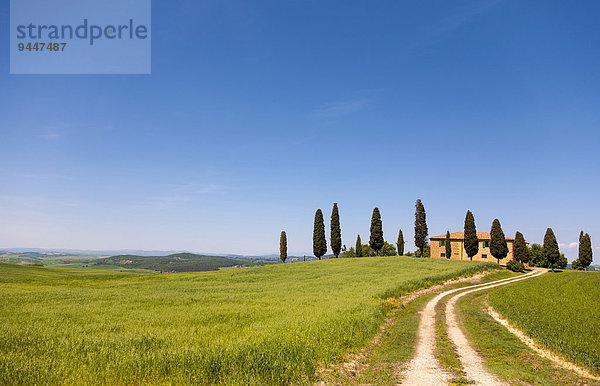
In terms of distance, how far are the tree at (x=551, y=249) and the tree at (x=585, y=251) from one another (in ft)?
22.3

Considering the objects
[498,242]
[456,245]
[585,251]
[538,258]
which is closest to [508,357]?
[498,242]

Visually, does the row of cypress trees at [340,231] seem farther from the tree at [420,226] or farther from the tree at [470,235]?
the tree at [470,235]

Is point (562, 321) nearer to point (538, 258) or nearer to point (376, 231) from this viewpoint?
point (376, 231)

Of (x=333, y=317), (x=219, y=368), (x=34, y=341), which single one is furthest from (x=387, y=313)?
(x=34, y=341)

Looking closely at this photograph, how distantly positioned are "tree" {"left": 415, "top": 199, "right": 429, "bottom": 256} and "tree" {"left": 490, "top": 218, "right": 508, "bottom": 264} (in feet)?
56.1

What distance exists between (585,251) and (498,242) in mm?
34696

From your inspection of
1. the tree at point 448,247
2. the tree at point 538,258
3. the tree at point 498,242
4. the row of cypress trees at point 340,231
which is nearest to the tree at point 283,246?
the row of cypress trees at point 340,231

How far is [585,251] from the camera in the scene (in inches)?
3553

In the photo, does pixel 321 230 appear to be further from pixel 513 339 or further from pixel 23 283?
pixel 513 339

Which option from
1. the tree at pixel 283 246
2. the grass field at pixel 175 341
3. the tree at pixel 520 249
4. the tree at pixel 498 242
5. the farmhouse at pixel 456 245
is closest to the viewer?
the grass field at pixel 175 341

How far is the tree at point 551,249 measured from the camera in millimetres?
89688

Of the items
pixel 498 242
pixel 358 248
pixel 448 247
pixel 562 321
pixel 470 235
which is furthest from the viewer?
pixel 358 248

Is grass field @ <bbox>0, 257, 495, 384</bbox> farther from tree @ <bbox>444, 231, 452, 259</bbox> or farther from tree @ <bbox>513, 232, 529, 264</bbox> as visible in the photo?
tree @ <bbox>513, 232, 529, 264</bbox>

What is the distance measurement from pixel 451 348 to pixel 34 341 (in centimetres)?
1897
